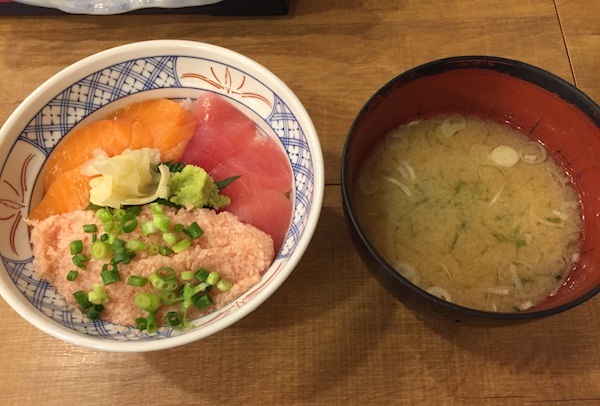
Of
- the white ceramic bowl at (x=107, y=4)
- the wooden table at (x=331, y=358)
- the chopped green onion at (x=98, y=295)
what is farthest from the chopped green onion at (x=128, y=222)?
the white ceramic bowl at (x=107, y=4)

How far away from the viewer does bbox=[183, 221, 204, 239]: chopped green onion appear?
0.95 meters

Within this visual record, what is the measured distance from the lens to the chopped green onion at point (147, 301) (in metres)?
0.90

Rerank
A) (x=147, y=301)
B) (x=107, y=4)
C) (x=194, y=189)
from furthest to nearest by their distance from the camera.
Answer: (x=107, y=4) < (x=194, y=189) < (x=147, y=301)

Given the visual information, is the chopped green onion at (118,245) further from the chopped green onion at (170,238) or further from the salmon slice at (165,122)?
the salmon slice at (165,122)

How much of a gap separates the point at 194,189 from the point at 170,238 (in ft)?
0.39

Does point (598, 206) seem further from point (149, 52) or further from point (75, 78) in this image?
point (75, 78)

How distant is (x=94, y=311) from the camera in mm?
918

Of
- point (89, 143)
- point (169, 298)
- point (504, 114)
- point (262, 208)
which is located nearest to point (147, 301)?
point (169, 298)

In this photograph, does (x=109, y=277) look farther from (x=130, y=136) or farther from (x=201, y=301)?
(x=130, y=136)

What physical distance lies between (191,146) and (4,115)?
0.57 metres

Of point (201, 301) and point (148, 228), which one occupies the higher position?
point (148, 228)

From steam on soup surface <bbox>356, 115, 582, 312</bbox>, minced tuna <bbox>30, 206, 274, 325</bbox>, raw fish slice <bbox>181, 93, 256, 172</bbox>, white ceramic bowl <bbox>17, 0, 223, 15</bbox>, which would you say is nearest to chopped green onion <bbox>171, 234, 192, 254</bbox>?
minced tuna <bbox>30, 206, 274, 325</bbox>

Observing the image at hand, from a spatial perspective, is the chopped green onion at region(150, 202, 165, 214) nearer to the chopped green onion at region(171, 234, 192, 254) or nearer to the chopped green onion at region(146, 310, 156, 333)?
the chopped green onion at region(171, 234, 192, 254)

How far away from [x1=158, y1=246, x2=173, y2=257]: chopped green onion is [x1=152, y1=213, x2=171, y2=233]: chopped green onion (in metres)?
0.03
